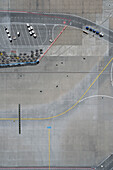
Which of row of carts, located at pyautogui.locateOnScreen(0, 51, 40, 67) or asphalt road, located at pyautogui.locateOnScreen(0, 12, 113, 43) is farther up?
asphalt road, located at pyautogui.locateOnScreen(0, 12, 113, 43)

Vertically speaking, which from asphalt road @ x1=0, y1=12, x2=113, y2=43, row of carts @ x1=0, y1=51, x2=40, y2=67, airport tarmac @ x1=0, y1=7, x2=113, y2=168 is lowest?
airport tarmac @ x1=0, y1=7, x2=113, y2=168

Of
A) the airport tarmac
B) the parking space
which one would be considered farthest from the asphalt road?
the airport tarmac

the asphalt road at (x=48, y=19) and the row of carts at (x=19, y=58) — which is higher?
the asphalt road at (x=48, y=19)

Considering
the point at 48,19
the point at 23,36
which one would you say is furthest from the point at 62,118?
the point at 48,19

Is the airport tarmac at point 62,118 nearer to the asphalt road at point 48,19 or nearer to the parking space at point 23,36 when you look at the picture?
the asphalt road at point 48,19

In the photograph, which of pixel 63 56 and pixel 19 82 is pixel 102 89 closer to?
pixel 63 56

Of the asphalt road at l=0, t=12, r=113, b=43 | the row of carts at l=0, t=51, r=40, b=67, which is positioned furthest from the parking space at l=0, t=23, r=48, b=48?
the row of carts at l=0, t=51, r=40, b=67

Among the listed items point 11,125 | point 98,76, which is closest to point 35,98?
point 11,125

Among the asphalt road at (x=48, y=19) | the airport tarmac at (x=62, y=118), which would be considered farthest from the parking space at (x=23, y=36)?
the airport tarmac at (x=62, y=118)

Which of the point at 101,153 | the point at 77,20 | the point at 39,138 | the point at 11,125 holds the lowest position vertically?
the point at 101,153

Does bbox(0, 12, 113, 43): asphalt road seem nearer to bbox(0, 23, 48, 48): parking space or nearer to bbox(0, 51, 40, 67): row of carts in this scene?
bbox(0, 23, 48, 48): parking space

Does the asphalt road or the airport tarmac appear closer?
the asphalt road
